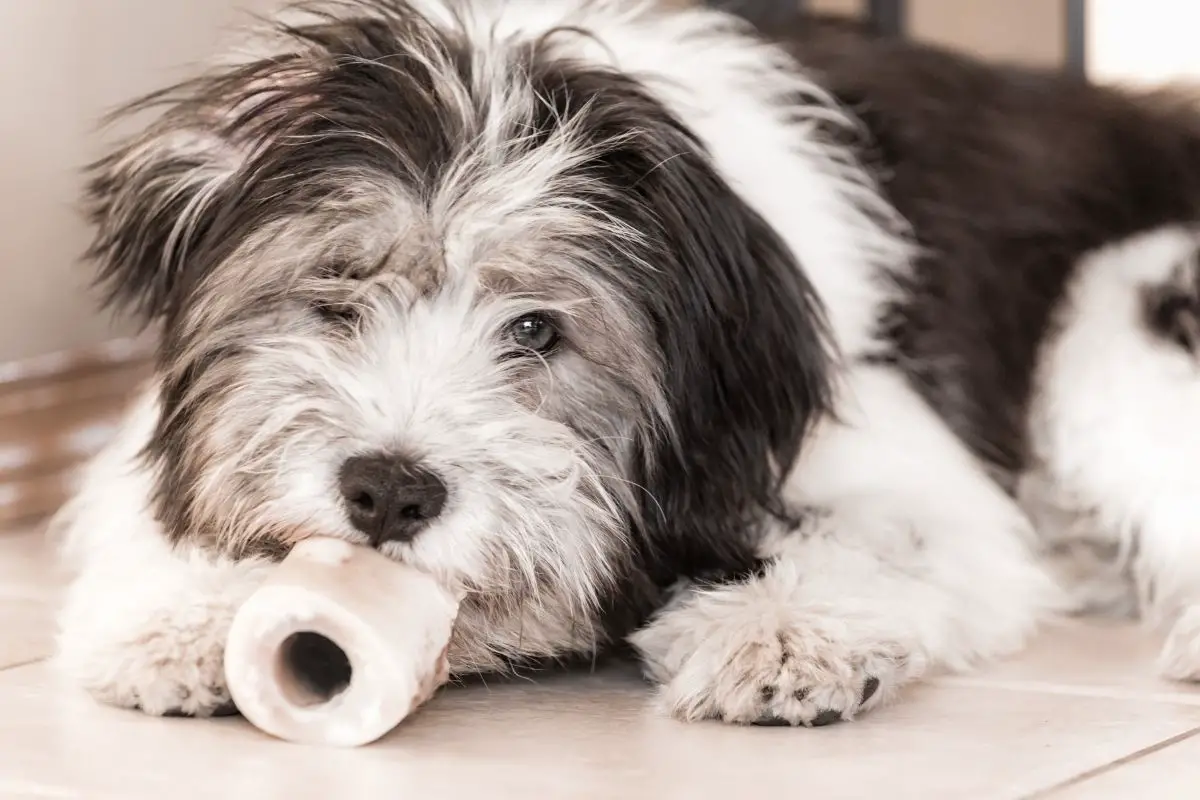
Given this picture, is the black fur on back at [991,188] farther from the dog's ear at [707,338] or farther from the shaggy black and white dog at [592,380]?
the dog's ear at [707,338]

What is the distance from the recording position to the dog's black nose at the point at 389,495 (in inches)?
70.2

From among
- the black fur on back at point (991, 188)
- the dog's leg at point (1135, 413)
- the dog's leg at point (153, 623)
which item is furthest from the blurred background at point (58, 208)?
the dog's leg at point (153, 623)

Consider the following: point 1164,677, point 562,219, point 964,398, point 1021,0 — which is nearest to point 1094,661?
point 1164,677

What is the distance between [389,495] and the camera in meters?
1.78

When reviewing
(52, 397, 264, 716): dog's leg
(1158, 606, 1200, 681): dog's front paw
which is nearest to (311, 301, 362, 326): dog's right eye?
(52, 397, 264, 716): dog's leg

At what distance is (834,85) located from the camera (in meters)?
2.69

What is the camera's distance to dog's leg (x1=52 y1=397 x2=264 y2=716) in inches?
75.1

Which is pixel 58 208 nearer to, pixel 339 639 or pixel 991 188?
pixel 991 188

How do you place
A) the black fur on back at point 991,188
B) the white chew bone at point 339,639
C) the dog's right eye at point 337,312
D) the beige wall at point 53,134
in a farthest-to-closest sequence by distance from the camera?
the beige wall at point 53,134
the black fur on back at point 991,188
the dog's right eye at point 337,312
the white chew bone at point 339,639

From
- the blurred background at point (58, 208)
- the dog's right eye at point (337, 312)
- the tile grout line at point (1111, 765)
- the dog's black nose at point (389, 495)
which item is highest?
the dog's right eye at point (337, 312)

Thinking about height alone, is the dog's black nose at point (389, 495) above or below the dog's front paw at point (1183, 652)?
above

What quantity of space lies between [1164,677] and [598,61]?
3.28ft

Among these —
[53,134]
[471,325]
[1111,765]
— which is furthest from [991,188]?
[53,134]

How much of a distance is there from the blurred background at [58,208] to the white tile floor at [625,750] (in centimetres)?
117
